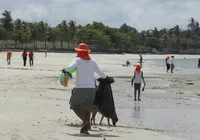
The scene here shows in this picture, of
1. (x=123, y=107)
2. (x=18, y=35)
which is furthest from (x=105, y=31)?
(x=123, y=107)

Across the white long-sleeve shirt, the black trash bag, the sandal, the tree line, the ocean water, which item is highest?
the tree line

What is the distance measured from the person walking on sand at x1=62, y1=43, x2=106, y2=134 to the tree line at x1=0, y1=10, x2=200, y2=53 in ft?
354

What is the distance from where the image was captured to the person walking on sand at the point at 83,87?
308 inches

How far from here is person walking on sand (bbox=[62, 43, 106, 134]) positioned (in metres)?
7.82

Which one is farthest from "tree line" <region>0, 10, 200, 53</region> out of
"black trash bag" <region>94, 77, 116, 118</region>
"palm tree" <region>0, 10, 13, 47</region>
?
"black trash bag" <region>94, 77, 116, 118</region>

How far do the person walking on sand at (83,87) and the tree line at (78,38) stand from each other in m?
108

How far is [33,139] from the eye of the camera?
6906mm

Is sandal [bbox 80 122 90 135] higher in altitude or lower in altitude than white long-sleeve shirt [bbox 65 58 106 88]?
→ lower

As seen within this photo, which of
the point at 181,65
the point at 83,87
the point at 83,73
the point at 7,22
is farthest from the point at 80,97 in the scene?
the point at 7,22

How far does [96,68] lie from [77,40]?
5069 inches

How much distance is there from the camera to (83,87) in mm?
7824

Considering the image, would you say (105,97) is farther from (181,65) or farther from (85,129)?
(181,65)

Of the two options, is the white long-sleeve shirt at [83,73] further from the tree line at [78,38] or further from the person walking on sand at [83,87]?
the tree line at [78,38]

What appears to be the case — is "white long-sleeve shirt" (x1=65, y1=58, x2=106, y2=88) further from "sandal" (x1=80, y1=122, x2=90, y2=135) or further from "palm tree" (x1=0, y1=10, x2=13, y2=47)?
"palm tree" (x1=0, y1=10, x2=13, y2=47)
